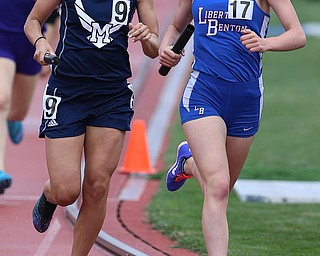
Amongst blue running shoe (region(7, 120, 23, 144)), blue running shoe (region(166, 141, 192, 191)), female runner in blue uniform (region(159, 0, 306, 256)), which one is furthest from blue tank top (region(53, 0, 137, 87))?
blue running shoe (region(7, 120, 23, 144))

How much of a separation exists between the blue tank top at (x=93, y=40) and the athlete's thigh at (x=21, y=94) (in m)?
3.43

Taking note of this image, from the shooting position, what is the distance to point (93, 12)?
20.7 ft

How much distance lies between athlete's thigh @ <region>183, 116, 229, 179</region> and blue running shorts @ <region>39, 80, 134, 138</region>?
45 centimetres

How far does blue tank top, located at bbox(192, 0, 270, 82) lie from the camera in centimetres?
639

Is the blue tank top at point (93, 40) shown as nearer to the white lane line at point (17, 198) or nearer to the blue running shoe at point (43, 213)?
the blue running shoe at point (43, 213)

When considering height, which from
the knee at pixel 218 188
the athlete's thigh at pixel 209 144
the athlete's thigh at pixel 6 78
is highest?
the athlete's thigh at pixel 209 144

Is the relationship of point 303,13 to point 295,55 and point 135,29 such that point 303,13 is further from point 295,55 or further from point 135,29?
point 135,29

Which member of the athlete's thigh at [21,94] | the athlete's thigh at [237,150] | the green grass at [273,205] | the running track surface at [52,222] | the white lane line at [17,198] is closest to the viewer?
the athlete's thigh at [237,150]

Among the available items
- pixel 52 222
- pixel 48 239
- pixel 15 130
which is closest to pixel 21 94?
pixel 15 130

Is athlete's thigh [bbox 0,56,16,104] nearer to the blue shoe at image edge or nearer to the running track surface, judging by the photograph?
the running track surface

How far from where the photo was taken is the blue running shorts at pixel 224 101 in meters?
6.47

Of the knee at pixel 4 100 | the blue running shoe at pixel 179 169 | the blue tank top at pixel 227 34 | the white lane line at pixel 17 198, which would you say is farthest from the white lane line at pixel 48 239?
the blue tank top at pixel 227 34

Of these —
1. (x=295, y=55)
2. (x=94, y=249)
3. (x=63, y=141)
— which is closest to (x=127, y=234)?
(x=94, y=249)

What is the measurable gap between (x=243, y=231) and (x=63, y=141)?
8.71 feet
